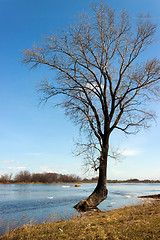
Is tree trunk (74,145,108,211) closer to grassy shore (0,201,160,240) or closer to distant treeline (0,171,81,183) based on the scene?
grassy shore (0,201,160,240)

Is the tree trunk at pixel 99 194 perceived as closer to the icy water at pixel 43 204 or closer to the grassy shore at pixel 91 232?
the icy water at pixel 43 204

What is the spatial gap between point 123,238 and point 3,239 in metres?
3.15

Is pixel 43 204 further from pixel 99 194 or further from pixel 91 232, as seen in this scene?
pixel 91 232

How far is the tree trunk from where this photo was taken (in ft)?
32.3

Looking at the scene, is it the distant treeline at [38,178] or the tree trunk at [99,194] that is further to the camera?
the distant treeline at [38,178]

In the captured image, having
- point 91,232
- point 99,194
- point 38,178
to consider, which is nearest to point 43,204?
point 99,194

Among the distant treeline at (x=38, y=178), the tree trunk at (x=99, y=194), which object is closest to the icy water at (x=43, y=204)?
the tree trunk at (x=99, y=194)

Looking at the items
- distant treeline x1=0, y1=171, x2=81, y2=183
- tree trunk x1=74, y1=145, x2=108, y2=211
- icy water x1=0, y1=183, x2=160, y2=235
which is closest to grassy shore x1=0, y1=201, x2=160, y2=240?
icy water x1=0, y1=183, x2=160, y2=235

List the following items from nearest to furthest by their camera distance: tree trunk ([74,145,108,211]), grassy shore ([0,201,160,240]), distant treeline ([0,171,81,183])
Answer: grassy shore ([0,201,160,240]) < tree trunk ([74,145,108,211]) < distant treeline ([0,171,81,183])

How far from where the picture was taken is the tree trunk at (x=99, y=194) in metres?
9.84

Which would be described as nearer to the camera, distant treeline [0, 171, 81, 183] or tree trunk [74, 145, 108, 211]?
tree trunk [74, 145, 108, 211]

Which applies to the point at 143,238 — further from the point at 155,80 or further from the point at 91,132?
the point at 155,80

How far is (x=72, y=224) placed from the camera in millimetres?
5875

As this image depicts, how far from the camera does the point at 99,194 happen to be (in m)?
10.2
